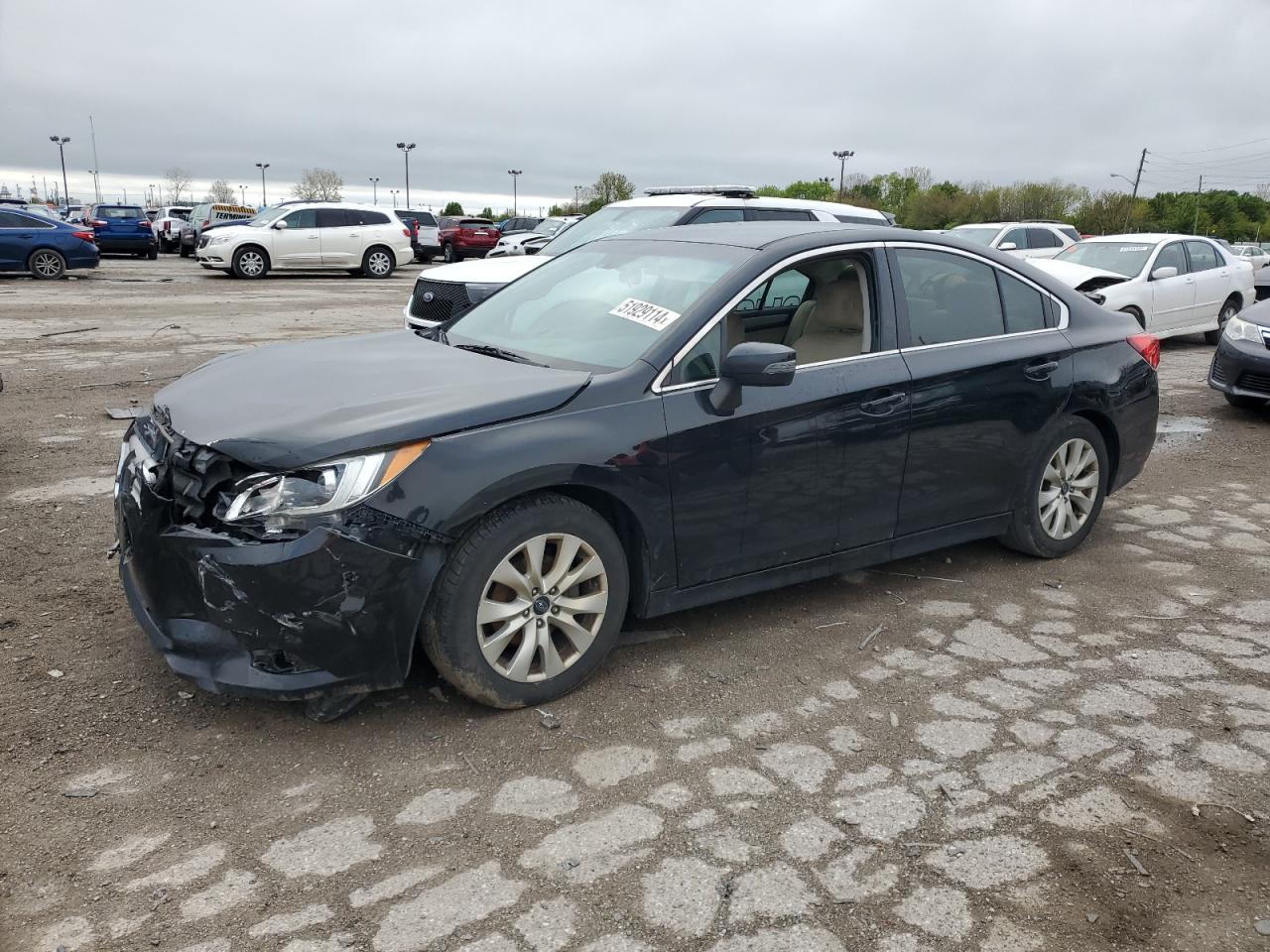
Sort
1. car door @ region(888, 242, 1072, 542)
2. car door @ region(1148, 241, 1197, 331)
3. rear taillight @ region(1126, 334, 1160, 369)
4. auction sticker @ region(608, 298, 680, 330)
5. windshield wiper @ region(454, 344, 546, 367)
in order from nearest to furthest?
auction sticker @ region(608, 298, 680, 330) < windshield wiper @ region(454, 344, 546, 367) < car door @ region(888, 242, 1072, 542) < rear taillight @ region(1126, 334, 1160, 369) < car door @ region(1148, 241, 1197, 331)

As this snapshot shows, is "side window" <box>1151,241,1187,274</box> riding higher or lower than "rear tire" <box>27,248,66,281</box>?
higher

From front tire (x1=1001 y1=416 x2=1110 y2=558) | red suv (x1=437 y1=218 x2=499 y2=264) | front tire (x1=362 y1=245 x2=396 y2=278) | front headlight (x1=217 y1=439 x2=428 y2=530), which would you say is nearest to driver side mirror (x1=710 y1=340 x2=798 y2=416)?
front headlight (x1=217 y1=439 x2=428 y2=530)

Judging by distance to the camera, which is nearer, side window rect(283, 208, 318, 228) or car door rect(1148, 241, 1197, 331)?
car door rect(1148, 241, 1197, 331)

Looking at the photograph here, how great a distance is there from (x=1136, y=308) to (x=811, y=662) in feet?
35.7

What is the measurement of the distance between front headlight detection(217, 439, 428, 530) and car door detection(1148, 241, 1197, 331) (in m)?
12.3

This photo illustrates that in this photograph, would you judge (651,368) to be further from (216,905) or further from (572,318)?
(216,905)

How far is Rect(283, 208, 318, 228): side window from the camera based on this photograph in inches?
920

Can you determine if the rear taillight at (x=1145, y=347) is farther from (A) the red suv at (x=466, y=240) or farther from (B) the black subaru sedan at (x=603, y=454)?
(A) the red suv at (x=466, y=240)

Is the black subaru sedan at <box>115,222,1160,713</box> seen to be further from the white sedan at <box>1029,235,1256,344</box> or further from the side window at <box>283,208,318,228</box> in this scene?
the side window at <box>283,208,318,228</box>

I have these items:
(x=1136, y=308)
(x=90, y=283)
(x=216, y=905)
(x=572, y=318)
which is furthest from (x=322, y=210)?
(x=216, y=905)

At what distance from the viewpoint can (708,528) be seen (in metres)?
3.84

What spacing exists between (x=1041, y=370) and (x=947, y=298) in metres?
0.61

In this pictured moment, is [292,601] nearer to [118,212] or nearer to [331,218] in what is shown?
[331,218]

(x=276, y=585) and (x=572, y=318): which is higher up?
(x=572, y=318)
